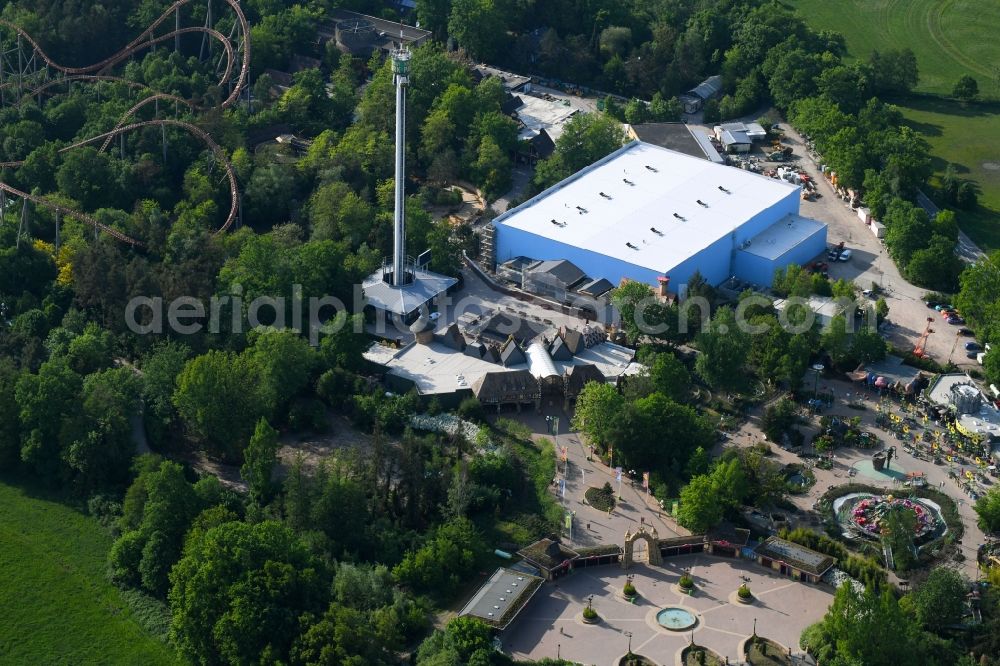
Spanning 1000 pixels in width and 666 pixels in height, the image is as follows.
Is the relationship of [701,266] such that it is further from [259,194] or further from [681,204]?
[259,194]

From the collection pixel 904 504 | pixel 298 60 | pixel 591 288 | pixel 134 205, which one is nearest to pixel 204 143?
pixel 134 205

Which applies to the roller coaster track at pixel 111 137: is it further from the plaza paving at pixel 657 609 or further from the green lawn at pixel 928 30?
the green lawn at pixel 928 30

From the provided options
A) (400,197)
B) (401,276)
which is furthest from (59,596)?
(400,197)

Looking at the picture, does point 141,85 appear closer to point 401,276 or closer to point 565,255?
point 401,276

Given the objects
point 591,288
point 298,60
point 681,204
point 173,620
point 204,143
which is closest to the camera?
point 173,620

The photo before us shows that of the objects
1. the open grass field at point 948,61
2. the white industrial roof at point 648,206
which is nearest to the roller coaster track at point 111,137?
the white industrial roof at point 648,206
